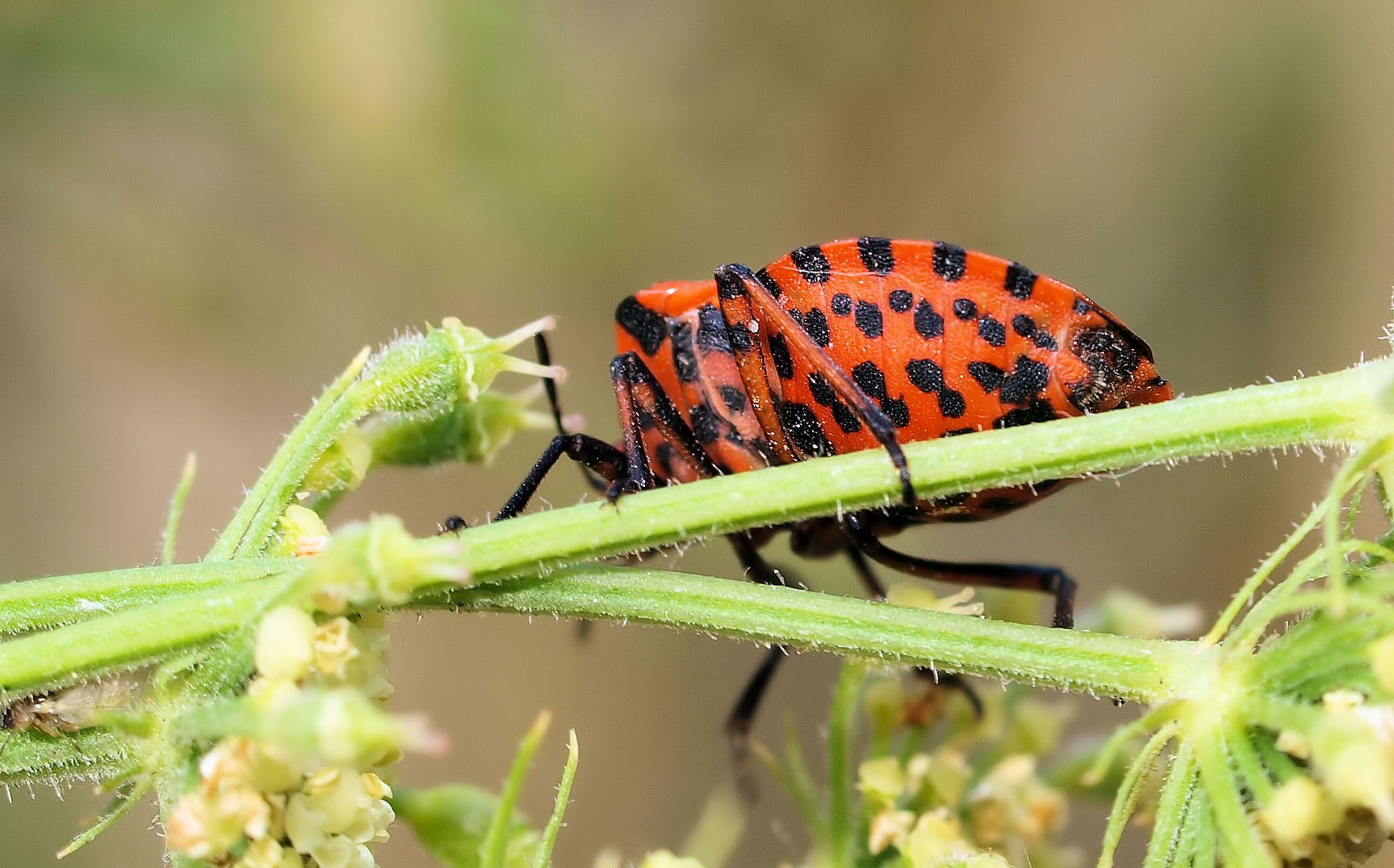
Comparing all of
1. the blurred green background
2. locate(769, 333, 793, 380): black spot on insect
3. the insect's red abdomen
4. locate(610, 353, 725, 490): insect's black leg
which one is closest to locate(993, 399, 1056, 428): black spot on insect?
the insect's red abdomen

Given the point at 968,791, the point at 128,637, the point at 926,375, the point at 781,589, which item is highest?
the point at 926,375

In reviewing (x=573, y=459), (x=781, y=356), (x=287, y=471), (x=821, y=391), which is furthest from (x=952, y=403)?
(x=287, y=471)

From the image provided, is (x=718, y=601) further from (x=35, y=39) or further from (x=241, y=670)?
(x=35, y=39)

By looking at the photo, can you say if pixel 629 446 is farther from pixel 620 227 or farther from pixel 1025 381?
pixel 620 227

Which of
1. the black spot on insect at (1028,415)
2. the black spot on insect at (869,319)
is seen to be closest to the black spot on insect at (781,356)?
the black spot on insect at (869,319)

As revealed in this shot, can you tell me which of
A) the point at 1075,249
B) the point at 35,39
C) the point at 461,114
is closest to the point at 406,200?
the point at 461,114

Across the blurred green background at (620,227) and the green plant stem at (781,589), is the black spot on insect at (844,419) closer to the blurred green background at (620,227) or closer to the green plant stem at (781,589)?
the green plant stem at (781,589)
